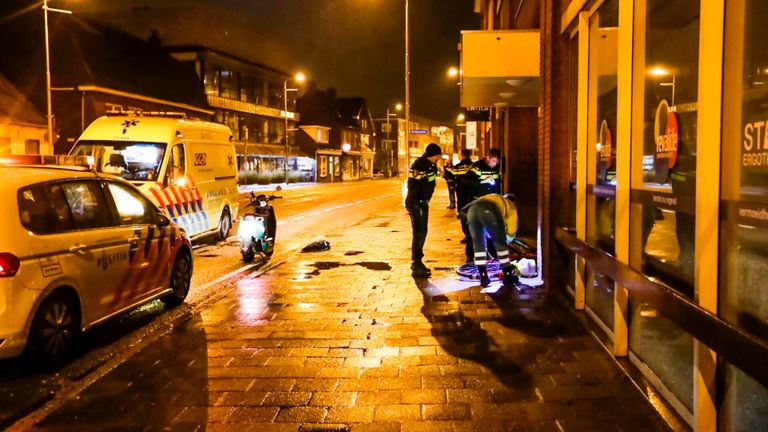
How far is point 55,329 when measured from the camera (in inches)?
221

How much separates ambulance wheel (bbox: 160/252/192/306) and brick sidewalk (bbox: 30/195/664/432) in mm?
549

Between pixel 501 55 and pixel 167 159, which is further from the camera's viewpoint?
pixel 167 159

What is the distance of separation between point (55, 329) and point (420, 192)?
573cm

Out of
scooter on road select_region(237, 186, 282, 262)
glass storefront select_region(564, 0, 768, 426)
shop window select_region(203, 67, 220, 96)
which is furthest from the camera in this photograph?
shop window select_region(203, 67, 220, 96)

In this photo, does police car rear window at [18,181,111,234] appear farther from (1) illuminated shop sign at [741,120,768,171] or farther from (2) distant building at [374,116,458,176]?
(2) distant building at [374,116,458,176]

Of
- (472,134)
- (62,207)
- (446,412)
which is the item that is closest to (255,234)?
(62,207)

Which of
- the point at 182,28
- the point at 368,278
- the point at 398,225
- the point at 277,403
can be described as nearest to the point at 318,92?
the point at 182,28

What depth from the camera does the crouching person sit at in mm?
8055

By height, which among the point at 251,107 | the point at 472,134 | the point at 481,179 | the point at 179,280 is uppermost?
the point at 251,107

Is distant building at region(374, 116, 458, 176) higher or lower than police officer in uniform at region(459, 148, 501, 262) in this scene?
higher

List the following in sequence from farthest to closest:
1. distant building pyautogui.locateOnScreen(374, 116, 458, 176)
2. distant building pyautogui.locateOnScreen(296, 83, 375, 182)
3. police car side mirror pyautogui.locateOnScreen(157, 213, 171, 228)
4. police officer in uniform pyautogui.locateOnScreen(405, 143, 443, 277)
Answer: distant building pyautogui.locateOnScreen(374, 116, 458, 176)
distant building pyautogui.locateOnScreen(296, 83, 375, 182)
police officer in uniform pyautogui.locateOnScreen(405, 143, 443, 277)
police car side mirror pyautogui.locateOnScreen(157, 213, 171, 228)

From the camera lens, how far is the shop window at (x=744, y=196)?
125 inches

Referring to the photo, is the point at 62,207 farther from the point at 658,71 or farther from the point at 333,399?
the point at 658,71

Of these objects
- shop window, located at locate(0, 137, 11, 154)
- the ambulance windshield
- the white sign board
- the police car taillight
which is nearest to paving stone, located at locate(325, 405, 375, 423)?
the police car taillight
